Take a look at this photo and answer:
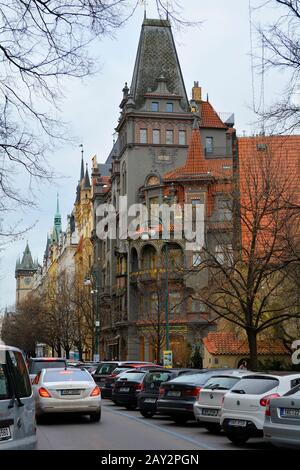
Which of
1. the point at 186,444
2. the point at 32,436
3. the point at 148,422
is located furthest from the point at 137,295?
the point at 32,436

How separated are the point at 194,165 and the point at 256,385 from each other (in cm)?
4809

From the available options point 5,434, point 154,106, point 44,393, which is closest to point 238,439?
point 44,393

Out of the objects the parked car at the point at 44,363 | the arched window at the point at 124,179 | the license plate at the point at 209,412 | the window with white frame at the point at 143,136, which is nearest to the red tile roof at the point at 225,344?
the parked car at the point at 44,363

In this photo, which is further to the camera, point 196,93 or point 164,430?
point 196,93

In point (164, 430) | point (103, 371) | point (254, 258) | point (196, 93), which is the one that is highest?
point (196, 93)

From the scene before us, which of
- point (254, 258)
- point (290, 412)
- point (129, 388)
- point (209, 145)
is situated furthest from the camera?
point (209, 145)

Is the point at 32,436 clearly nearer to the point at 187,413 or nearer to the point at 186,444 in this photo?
the point at 186,444

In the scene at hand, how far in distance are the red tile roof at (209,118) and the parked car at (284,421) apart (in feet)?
201

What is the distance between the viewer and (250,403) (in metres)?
14.6

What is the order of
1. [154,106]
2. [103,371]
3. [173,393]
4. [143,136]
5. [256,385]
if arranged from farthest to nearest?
[154,106]
[143,136]
[103,371]
[173,393]
[256,385]

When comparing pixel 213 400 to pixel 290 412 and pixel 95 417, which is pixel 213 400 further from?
pixel 290 412

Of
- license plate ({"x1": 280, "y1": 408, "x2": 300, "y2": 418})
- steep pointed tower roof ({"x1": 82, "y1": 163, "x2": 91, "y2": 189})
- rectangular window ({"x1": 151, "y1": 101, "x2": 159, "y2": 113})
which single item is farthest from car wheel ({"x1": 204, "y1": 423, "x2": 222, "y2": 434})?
steep pointed tower roof ({"x1": 82, "y1": 163, "x2": 91, "y2": 189})
